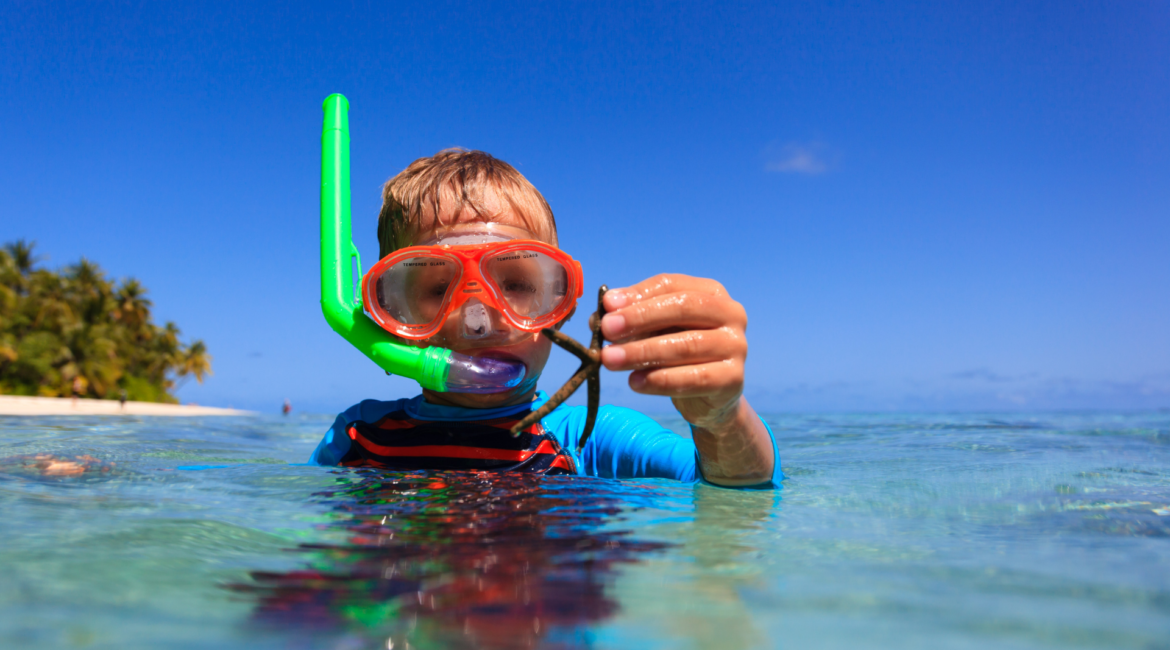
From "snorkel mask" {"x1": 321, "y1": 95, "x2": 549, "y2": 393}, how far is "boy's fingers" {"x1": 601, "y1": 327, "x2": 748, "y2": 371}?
3.12 ft

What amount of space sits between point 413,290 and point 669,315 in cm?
139

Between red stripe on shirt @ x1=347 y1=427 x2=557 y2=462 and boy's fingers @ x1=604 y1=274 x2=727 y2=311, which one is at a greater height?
boy's fingers @ x1=604 y1=274 x2=727 y2=311

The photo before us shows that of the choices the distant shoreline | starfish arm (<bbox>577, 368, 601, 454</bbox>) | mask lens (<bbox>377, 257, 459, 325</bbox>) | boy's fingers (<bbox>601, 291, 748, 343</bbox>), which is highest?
mask lens (<bbox>377, 257, 459, 325</bbox>)

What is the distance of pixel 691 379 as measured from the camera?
1653mm

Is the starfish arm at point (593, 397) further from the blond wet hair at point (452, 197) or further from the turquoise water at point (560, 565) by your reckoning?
the blond wet hair at point (452, 197)

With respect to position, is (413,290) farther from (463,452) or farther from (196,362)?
(196,362)

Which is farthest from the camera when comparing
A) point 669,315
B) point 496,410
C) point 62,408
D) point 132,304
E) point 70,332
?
point 132,304

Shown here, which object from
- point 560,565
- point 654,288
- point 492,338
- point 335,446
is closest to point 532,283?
point 492,338

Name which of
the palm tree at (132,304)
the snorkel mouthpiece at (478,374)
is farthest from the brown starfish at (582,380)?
the palm tree at (132,304)

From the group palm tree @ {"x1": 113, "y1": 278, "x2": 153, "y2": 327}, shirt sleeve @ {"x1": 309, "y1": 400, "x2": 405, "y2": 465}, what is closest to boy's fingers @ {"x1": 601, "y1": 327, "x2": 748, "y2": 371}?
shirt sleeve @ {"x1": 309, "y1": 400, "x2": 405, "y2": 465}

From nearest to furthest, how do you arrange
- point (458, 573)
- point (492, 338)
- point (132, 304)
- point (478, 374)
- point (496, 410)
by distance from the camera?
point (458, 573), point (478, 374), point (492, 338), point (496, 410), point (132, 304)

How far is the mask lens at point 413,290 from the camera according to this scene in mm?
2617

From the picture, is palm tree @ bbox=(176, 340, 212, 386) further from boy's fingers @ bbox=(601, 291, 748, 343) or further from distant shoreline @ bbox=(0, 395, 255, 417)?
boy's fingers @ bbox=(601, 291, 748, 343)

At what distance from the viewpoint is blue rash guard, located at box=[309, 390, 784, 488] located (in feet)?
8.57
